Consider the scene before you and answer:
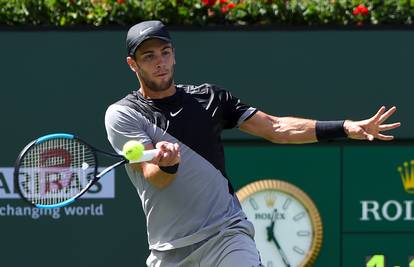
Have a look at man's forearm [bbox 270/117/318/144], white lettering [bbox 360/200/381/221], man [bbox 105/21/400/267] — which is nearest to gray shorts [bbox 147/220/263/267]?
man [bbox 105/21/400/267]

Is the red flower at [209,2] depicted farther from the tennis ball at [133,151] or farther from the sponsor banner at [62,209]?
the tennis ball at [133,151]

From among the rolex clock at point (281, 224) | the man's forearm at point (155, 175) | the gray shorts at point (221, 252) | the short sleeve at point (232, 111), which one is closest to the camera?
the man's forearm at point (155, 175)

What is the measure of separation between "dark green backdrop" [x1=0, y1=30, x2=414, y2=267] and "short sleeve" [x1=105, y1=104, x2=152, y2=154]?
2.01 m

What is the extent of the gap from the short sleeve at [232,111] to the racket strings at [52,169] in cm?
65

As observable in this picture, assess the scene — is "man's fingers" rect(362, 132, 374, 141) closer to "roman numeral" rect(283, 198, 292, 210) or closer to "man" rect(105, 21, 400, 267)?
"man" rect(105, 21, 400, 267)

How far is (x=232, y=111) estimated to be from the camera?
5.01m

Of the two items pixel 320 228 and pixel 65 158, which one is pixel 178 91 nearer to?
pixel 65 158

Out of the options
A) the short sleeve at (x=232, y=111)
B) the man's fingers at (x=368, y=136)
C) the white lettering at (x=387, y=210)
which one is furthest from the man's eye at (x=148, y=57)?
the white lettering at (x=387, y=210)

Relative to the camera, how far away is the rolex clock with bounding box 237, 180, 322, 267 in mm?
6914

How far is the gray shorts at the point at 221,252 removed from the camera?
468cm

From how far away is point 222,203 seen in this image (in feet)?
15.7

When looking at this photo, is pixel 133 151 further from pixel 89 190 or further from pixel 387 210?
pixel 387 210

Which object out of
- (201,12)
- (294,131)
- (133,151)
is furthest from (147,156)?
(201,12)

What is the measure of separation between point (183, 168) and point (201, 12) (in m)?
2.45
